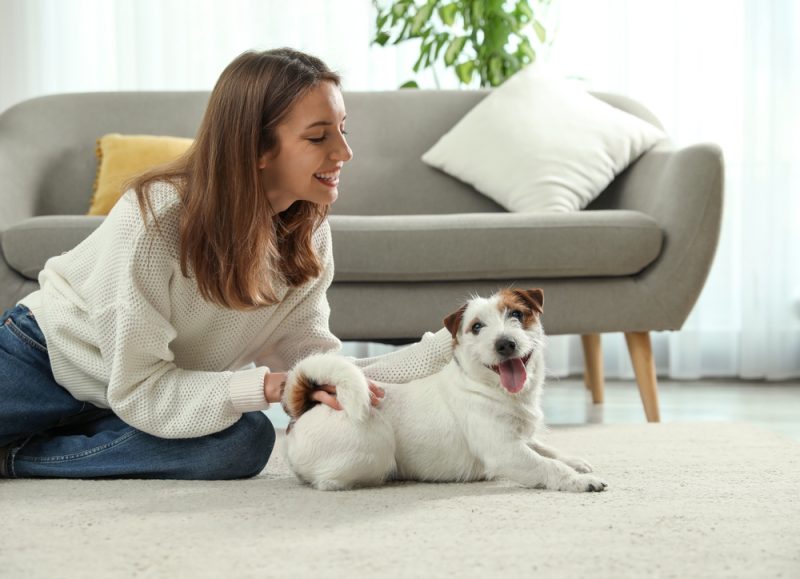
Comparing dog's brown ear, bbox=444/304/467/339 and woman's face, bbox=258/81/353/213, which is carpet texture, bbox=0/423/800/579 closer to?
dog's brown ear, bbox=444/304/467/339

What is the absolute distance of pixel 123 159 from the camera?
304 cm

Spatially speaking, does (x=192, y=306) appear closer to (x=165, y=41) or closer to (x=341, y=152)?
(x=341, y=152)

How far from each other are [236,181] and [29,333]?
51 centimetres

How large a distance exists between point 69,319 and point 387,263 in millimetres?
894

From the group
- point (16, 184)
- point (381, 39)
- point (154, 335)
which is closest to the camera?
point (154, 335)

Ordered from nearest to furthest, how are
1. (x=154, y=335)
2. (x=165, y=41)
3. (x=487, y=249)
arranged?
(x=154, y=335)
(x=487, y=249)
(x=165, y=41)

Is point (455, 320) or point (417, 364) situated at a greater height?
point (455, 320)

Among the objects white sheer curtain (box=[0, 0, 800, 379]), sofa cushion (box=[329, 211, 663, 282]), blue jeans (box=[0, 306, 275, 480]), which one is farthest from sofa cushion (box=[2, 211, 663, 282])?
white sheer curtain (box=[0, 0, 800, 379])

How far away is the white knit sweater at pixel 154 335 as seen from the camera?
1653 millimetres

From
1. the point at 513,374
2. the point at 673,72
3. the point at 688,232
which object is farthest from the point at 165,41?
the point at 513,374

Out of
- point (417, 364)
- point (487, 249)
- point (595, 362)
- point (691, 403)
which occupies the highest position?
point (487, 249)

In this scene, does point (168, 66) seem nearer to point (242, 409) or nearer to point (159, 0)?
point (159, 0)

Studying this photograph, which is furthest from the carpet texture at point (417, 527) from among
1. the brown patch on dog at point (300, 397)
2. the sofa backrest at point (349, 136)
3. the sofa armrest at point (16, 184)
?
the sofa backrest at point (349, 136)

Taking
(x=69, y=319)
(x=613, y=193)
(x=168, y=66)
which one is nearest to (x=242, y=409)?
(x=69, y=319)
